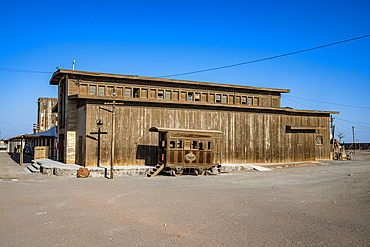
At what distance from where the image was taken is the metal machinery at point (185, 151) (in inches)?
743

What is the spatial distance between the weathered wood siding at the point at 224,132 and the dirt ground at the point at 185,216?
25.8 ft

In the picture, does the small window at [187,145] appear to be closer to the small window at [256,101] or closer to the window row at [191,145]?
the window row at [191,145]

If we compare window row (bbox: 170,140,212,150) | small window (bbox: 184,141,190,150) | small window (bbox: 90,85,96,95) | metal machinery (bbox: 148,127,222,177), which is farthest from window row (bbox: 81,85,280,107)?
small window (bbox: 184,141,190,150)

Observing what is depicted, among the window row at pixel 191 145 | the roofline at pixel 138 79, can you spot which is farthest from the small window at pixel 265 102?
the window row at pixel 191 145

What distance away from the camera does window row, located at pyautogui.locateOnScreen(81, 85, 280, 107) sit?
79.2ft

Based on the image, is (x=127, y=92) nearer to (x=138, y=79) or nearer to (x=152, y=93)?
(x=138, y=79)

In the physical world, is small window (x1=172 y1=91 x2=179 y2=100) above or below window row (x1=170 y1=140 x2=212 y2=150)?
above

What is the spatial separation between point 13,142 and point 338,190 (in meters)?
59.1

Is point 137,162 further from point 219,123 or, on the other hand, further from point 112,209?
point 112,209

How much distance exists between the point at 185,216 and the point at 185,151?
35.8 feet

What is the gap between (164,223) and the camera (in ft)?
24.9

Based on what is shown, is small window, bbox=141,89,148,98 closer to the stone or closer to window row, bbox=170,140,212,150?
window row, bbox=170,140,212,150

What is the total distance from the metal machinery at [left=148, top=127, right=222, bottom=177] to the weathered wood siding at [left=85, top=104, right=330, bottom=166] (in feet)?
7.25

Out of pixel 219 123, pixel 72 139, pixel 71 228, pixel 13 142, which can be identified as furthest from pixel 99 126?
pixel 13 142
